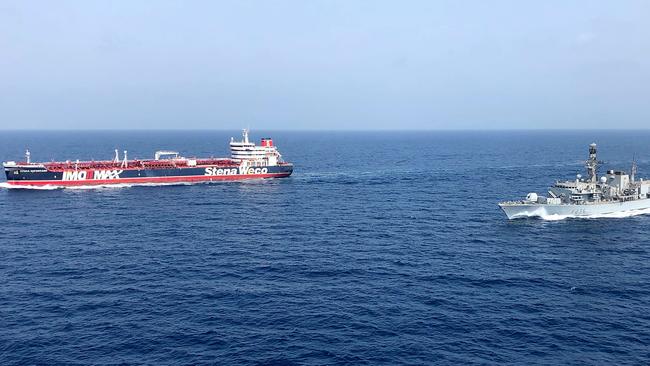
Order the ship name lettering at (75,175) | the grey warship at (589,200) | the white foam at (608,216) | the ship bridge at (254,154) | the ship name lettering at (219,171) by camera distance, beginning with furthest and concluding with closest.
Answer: the ship bridge at (254,154) < the ship name lettering at (219,171) < the ship name lettering at (75,175) < the white foam at (608,216) < the grey warship at (589,200)

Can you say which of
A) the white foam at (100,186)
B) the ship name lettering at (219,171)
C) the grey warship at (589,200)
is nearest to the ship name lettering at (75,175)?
the white foam at (100,186)

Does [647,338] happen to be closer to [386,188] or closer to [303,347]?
[303,347]

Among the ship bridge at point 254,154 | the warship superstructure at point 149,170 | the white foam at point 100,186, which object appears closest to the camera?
the white foam at point 100,186

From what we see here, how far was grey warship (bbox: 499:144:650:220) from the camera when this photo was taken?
92.5 metres

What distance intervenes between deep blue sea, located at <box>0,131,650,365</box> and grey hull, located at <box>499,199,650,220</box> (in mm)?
2576

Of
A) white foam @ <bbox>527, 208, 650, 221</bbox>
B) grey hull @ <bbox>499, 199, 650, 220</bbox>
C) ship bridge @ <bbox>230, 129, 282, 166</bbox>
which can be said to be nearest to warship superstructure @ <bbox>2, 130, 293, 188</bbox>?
ship bridge @ <bbox>230, 129, 282, 166</bbox>

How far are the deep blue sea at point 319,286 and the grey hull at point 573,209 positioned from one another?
258 cm

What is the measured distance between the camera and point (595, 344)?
43156mm

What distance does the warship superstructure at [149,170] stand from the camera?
133 metres

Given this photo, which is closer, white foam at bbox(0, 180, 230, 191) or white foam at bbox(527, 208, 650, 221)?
white foam at bbox(527, 208, 650, 221)

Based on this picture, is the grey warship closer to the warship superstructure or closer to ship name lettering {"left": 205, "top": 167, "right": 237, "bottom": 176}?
the warship superstructure

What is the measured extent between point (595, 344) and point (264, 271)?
36.6m

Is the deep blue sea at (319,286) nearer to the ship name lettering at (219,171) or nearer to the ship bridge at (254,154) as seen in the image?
the ship name lettering at (219,171)

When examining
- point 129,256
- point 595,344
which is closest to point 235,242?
point 129,256
